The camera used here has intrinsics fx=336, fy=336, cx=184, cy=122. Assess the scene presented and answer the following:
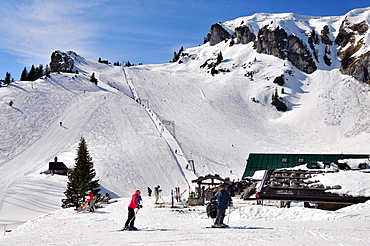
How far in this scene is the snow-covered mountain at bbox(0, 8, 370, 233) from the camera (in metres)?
36.8

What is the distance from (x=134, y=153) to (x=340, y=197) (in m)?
29.8

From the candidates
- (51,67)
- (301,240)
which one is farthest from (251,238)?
(51,67)

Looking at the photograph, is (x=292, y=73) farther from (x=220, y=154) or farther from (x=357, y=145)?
(x=220, y=154)

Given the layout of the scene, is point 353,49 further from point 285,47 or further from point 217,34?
point 217,34

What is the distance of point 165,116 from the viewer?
62656 mm

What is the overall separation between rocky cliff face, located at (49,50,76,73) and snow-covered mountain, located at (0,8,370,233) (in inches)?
47.9

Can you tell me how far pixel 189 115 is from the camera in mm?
66500

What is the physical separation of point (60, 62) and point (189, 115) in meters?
71.8

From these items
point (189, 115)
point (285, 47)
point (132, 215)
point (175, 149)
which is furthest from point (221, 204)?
point (285, 47)

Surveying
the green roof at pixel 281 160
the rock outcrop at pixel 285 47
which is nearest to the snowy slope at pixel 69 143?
the green roof at pixel 281 160

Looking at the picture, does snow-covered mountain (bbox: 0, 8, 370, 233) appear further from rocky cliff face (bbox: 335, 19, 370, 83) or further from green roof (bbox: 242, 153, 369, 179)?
green roof (bbox: 242, 153, 369, 179)

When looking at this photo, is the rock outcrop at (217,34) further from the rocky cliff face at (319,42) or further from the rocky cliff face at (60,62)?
the rocky cliff face at (60,62)

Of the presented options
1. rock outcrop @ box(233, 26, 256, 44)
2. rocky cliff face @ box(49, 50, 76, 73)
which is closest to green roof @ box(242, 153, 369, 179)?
rocky cliff face @ box(49, 50, 76, 73)

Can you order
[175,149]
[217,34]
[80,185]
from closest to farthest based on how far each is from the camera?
1. [80,185]
2. [175,149]
3. [217,34]
